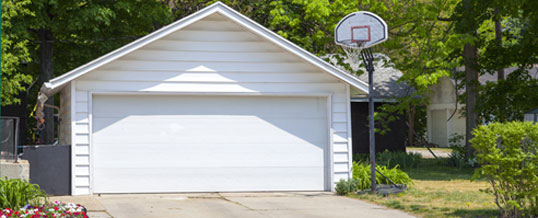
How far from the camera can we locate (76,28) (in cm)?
2467

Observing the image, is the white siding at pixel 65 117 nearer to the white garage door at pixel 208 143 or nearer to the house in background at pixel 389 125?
the white garage door at pixel 208 143

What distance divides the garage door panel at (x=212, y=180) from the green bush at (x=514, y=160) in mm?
5452

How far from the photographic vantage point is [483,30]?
→ 25328 mm

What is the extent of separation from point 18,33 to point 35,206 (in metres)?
15.7

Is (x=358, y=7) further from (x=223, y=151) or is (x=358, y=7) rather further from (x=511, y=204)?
(x=511, y=204)

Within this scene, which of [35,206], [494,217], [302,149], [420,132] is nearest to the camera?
[35,206]

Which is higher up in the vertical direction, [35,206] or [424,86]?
[424,86]

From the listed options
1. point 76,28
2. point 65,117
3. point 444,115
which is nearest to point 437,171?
point 65,117

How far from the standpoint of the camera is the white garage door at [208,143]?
14.2 m

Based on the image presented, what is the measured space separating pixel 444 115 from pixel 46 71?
22159 mm

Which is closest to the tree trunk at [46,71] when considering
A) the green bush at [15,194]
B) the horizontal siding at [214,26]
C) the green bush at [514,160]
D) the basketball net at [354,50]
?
the horizontal siding at [214,26]

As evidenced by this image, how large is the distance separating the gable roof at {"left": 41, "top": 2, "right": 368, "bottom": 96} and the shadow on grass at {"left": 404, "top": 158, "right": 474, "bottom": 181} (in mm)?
5458

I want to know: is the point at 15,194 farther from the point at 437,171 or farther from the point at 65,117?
the point at 437,171

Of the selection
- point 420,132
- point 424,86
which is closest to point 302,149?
point 424,86
